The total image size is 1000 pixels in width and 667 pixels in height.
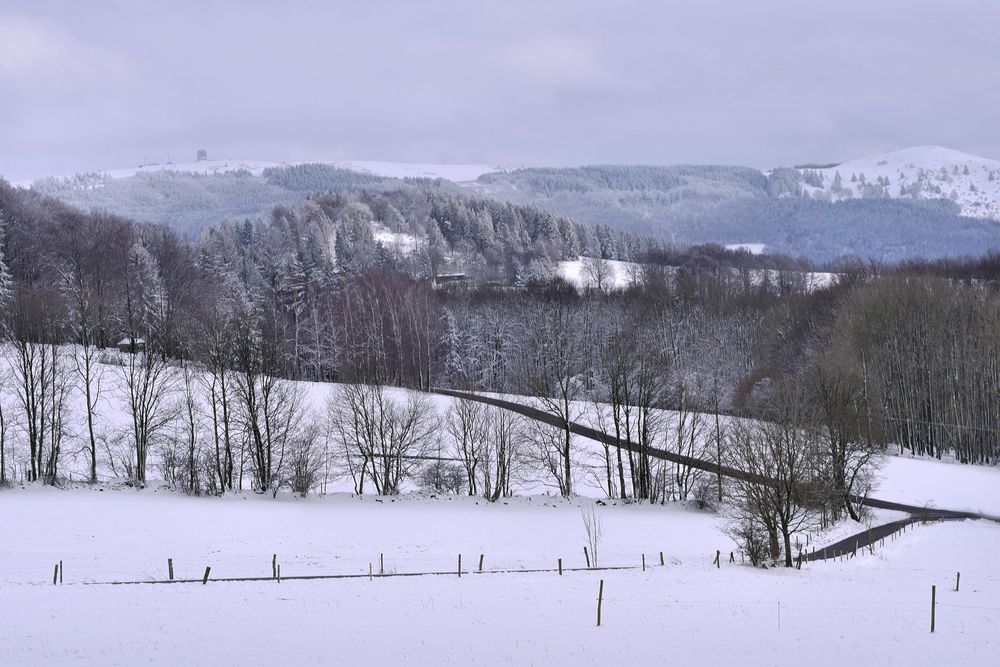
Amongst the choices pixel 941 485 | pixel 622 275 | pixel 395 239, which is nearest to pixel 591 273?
pixel 622 275

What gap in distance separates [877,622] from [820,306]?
282 feet

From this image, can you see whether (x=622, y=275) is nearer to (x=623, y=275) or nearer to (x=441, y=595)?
(x=623, y=275)

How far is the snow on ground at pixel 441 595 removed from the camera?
21359 mm

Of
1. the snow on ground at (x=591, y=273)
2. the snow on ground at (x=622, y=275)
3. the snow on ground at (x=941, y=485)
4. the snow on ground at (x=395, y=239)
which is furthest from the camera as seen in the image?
the snow on ground at (x=395, y=239)

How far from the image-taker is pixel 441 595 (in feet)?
90.7

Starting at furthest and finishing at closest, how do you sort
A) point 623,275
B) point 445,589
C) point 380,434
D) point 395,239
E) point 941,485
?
point 395,239, point 623,275, point 941,485, point 380,434, point 445,589

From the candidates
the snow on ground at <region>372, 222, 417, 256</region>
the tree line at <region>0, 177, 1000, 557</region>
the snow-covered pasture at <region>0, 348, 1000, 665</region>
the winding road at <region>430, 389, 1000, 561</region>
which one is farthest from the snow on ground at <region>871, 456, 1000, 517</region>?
the snow on ground at <region>372, 222, 417, 256</region>

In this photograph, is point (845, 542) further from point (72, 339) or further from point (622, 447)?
point (72, 339)

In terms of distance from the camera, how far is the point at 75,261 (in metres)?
88.6

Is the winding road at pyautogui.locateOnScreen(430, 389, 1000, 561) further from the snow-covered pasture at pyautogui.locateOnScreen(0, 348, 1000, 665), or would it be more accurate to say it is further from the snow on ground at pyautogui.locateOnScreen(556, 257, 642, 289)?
the snow on ground at pyautogui.locateOnScreen(556, 257, 642, 289)

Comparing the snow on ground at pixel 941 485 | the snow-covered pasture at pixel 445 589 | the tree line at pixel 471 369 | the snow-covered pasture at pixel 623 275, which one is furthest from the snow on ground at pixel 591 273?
the snow-covered pasture at pixel 445 589

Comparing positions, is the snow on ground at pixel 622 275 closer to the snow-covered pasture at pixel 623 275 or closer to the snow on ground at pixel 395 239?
the snow-covered pasture at pixel 623 275

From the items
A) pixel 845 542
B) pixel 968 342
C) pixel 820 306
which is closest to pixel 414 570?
pixel 845 542

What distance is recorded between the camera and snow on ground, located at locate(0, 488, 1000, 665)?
21359 mm
